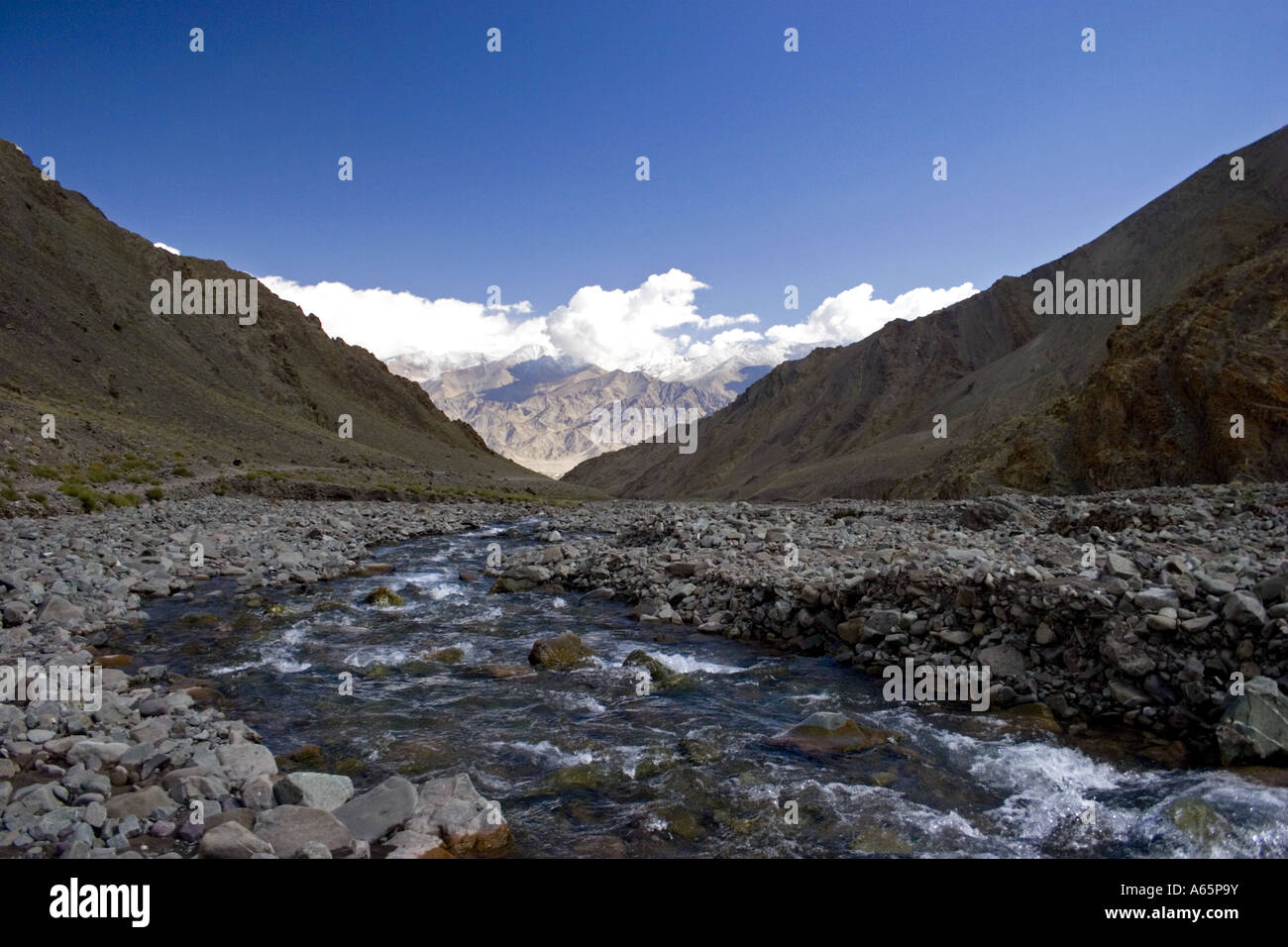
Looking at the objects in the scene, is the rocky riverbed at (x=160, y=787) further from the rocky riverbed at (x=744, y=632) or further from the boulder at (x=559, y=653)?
the boulder at (x=559, y=653)

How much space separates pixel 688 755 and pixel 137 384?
6752 cm

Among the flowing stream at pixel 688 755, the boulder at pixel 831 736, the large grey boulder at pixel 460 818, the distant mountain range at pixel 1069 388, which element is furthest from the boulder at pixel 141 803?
the distant mountain range at pixel 1069 388

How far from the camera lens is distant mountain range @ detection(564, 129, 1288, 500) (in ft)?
107

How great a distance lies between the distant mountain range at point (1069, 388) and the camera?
32594mm

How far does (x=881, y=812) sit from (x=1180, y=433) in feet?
119

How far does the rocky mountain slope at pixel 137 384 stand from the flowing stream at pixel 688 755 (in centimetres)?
2111

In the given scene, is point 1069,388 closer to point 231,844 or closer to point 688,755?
point 688,755

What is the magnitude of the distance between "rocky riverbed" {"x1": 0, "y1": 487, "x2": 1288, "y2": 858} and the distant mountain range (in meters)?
15.4

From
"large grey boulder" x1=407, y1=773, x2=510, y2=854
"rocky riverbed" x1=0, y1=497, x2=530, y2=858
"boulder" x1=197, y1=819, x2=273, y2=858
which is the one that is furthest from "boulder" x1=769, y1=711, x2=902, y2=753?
"boulder" x1=197, y1=819, x2=273, y2=858

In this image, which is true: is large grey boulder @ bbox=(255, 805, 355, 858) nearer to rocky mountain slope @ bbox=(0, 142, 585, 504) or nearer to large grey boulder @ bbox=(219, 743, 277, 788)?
large grey boulder @ bbox=(219, 743, 277, 788)

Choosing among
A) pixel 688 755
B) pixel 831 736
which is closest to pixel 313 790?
pixel 688 755

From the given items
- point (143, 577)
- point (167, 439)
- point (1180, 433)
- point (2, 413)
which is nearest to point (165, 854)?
point (143, 577)
